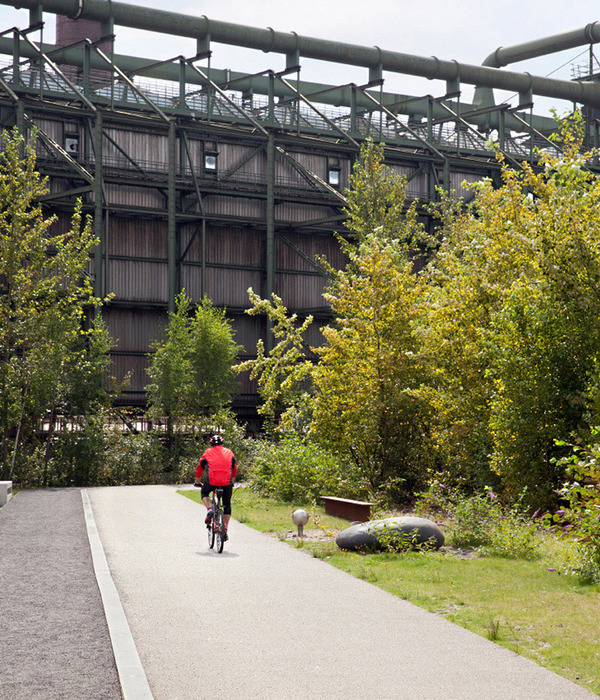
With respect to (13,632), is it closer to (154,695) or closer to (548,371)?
(154,695)

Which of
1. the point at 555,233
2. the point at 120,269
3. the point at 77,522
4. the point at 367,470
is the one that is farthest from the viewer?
the point at 120,269

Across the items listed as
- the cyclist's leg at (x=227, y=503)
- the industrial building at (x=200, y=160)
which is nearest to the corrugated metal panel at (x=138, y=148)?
the industrial building at (x=200, y=160)

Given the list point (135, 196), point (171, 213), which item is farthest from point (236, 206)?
point (135, 196)

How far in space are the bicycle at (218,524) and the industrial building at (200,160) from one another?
92.4 feet

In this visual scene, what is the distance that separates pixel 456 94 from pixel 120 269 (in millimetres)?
22547

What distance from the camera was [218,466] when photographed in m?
13.9

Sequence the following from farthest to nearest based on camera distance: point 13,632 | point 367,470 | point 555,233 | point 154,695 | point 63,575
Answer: point 367,470, point 555,233, point 63,575, point 13,632, point 154,695

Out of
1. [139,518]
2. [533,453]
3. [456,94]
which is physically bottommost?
[139,518]

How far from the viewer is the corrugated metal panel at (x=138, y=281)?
4453 centimetres

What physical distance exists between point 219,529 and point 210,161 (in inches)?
1406

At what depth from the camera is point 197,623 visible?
337 inches

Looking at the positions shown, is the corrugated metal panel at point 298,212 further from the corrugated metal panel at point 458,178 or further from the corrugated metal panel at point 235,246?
A: the corrugated metal panel at point 458,178

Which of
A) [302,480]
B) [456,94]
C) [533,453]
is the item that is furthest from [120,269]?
[533,453]

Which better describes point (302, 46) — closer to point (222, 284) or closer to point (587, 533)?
point (222, 284)
